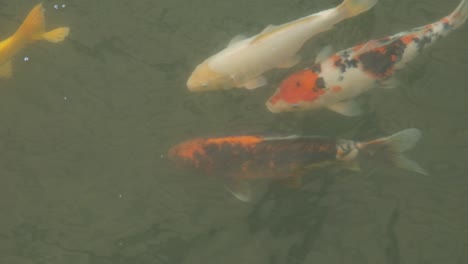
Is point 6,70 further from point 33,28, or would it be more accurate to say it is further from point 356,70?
point 356,70

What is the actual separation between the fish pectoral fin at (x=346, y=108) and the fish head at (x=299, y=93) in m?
0.15

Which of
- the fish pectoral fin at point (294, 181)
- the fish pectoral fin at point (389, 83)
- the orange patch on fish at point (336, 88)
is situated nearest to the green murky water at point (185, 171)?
the fish pectoral fin at point (294, 181)

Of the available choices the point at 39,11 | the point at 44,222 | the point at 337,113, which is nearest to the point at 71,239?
the point at 44,222

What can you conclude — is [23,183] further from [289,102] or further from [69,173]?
[289,102]

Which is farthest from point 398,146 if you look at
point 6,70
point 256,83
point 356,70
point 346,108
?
point 6,70

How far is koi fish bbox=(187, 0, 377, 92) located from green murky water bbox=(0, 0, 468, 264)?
377mm

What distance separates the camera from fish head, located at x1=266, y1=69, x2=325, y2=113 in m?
4.40

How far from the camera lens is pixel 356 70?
172 inches

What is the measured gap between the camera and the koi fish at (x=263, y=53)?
14.3ft

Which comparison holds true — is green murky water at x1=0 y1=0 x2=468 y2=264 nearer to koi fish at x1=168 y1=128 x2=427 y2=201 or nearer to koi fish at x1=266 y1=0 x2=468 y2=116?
koi fish at x1=168 y1=128 x2=427 y2=201

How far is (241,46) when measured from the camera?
4.47m

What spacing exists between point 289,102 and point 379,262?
1.39m

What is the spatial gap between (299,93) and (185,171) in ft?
3.43

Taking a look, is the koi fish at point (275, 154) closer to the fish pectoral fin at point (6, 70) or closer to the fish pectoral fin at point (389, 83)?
the fish pectoral fin at point (389, 83)
